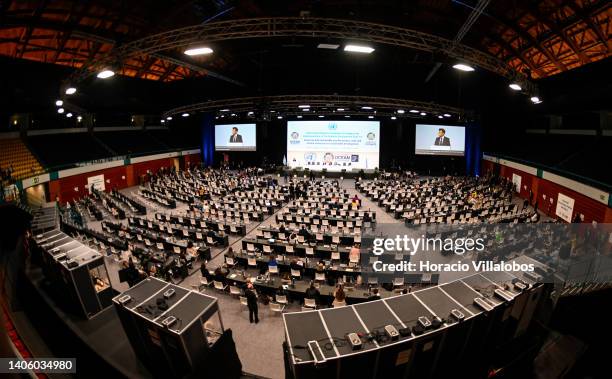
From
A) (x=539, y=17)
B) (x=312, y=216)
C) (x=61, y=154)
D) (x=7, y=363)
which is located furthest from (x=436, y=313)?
(x=61, y=154)

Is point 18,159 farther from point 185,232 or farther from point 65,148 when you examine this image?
point 185,232

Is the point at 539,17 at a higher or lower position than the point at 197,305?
higher

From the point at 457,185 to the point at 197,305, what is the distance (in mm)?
27022

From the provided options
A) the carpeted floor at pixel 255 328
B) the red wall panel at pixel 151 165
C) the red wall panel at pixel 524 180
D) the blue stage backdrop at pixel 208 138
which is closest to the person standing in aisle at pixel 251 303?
the carpeted floor at pixel 255 328

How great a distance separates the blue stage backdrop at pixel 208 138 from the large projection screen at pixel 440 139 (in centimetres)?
2546

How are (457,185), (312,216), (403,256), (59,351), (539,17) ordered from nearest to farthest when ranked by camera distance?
(59,351) < (403,256) < (539,17) < (312,216) < (457,185)

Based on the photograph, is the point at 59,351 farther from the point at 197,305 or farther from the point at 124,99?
the point at 124,99

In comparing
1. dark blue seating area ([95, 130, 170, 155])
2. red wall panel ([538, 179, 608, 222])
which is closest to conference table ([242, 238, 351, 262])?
red wall panel ([538, 179, 608, 222])

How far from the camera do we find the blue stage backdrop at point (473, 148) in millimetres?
31859

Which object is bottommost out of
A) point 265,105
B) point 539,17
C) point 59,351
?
point 59,351

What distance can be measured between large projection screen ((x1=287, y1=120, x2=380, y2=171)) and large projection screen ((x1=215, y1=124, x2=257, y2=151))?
5708 mm

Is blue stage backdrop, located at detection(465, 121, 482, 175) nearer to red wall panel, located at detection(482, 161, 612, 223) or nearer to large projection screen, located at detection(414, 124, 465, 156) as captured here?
large projection screen, located at detection(414, 124, 465, 156)

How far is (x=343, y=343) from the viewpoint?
451 centimetres

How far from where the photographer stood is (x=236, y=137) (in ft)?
126
